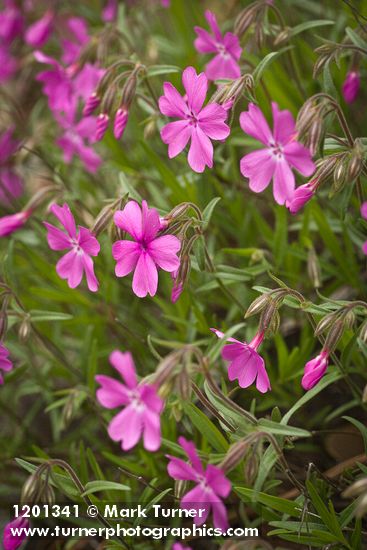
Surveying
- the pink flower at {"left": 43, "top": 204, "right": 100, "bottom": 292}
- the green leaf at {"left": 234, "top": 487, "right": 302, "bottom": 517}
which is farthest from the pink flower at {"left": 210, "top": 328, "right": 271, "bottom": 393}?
the pink flower at {"left": 43, "top": 204, "right": 100, "bottom": 292}

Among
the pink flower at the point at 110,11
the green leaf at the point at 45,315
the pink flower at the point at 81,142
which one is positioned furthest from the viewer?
the pink flower at the point at 110,11

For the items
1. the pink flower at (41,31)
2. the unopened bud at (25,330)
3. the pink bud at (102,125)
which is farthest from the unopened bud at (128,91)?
the pink flower at (41,31)

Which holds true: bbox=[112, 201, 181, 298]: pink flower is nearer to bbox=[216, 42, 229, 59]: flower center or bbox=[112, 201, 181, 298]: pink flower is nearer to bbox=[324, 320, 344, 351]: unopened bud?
bbox=[324, 320, 344, 351]: unopened bud

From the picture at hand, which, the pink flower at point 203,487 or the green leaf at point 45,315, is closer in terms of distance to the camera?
the pink flower at point 203,487

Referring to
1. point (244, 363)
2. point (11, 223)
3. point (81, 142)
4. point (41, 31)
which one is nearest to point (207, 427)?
point (244, 363)

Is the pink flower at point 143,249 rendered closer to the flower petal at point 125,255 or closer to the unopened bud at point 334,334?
the flower petal at point 125,255

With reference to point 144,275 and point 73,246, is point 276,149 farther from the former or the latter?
point 73,246
